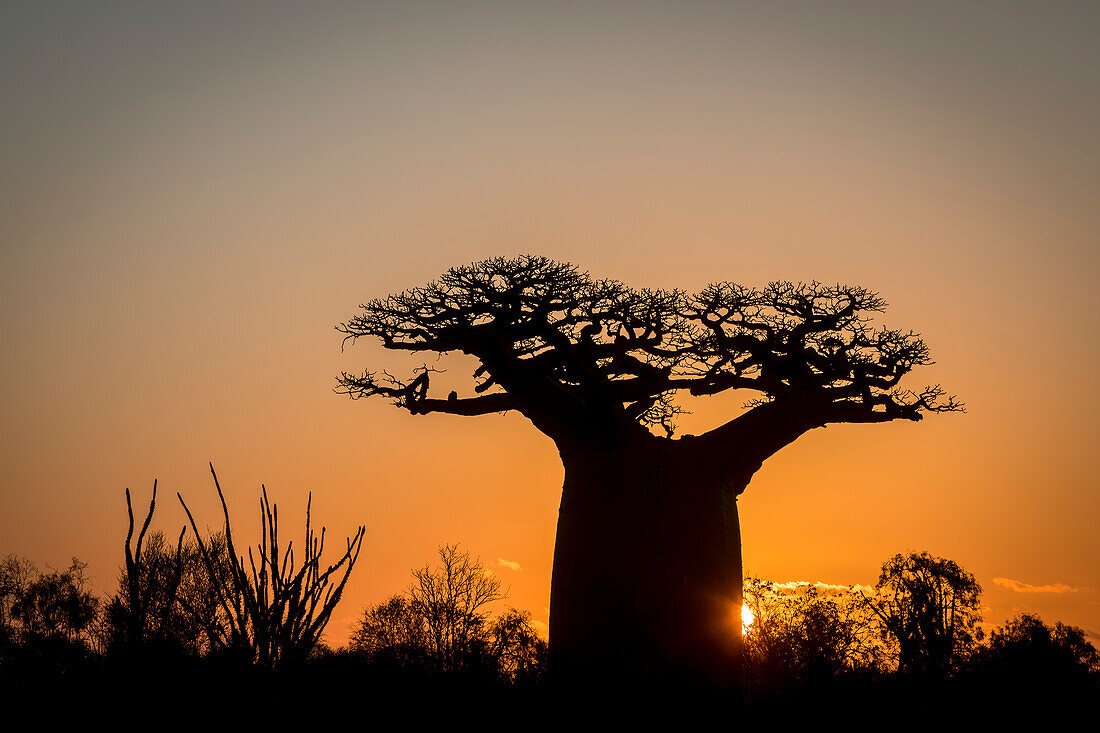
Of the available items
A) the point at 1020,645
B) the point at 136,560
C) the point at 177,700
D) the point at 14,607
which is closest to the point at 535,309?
the point at 177,700

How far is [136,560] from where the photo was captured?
2488 millimetres

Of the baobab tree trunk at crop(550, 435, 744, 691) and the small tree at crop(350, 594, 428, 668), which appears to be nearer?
the baobab tree trunk at crop(550, 435, 744, 691)

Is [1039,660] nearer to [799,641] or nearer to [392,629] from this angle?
[799,641]

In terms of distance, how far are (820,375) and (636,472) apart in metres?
2.85

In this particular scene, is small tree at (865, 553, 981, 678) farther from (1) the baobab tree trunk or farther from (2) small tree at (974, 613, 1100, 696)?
(1) the baobab tree trunk

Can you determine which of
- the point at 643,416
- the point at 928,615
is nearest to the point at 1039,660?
the point at 928,615

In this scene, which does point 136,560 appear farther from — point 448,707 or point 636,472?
point 448,707

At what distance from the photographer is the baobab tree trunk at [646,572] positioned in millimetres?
7160

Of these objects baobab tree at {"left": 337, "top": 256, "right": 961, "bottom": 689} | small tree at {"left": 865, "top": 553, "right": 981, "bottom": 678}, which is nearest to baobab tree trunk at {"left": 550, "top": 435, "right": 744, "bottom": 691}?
baobab tree at {"left": 337, "top": 256, "right": 961, "bottom": 689}

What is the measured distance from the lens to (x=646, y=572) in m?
7.39

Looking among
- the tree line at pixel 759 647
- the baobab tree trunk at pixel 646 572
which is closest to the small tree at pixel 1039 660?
the tree line at pixel 759 647

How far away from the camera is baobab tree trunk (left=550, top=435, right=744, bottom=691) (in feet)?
23.5

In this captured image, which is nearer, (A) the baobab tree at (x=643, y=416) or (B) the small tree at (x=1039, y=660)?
(A) the baobab tree at (x=643, y=416)

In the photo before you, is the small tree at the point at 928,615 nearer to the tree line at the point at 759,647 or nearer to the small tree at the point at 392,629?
the tree line at the point at 759,647
